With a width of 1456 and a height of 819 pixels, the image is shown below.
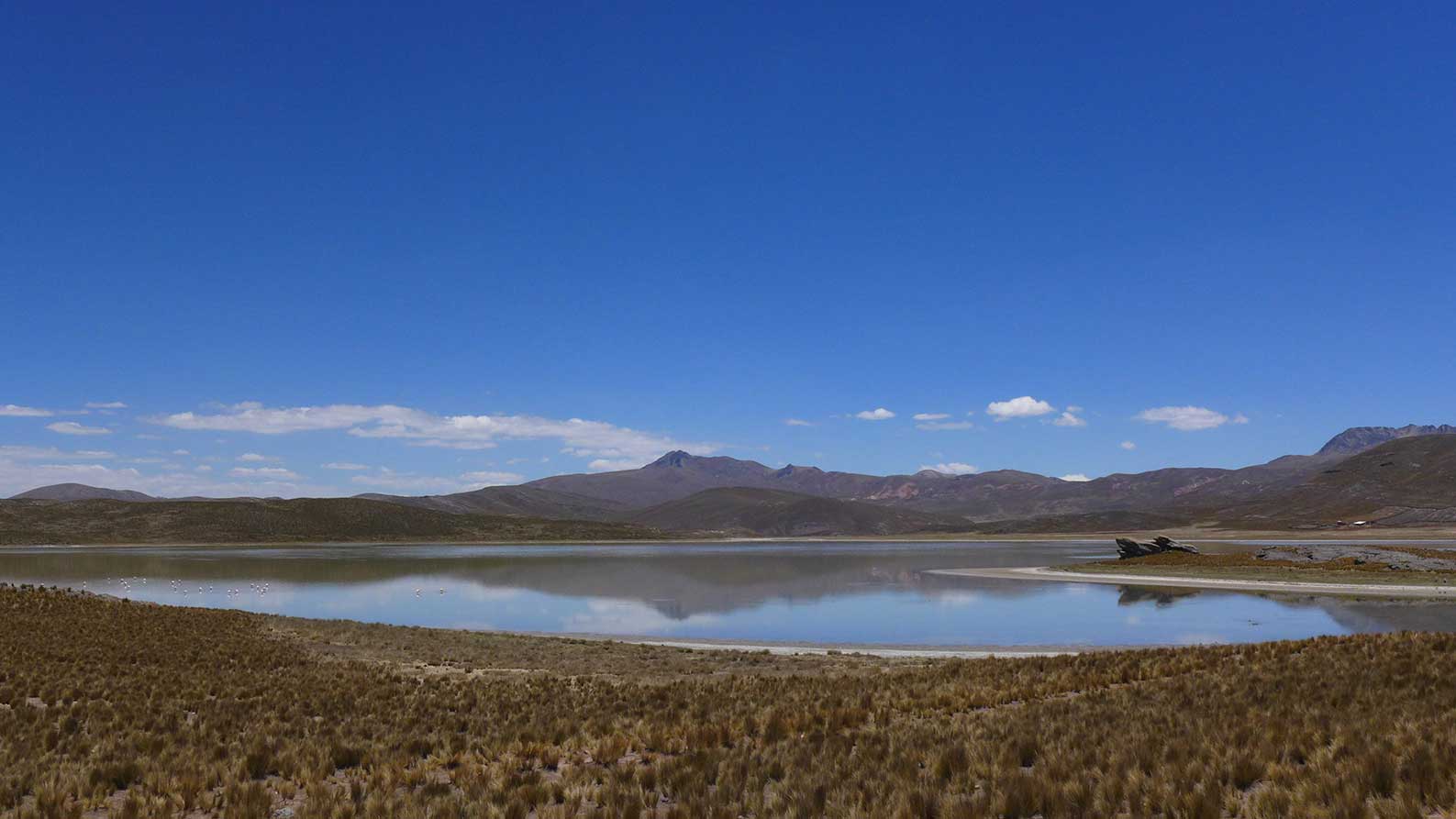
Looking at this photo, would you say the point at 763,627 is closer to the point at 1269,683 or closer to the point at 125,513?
the point at 1269,683

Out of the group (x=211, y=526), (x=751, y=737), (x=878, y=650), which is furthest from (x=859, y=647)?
(x=211, y=526)

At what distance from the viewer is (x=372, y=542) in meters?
168

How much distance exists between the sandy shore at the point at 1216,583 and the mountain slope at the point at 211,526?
134 metres

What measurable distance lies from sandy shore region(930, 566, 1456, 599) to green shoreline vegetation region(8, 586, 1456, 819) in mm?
31679

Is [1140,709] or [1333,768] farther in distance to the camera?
[1140,709]

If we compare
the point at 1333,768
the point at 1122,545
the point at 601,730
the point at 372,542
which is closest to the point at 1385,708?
the point at 1333,768

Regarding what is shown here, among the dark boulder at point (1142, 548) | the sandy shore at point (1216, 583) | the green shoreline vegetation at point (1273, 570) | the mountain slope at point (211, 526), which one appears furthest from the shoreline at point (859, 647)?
the mountain slope at point (211, 526)

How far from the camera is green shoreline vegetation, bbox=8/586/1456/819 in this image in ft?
28.5

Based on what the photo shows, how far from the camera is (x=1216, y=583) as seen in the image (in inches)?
2104

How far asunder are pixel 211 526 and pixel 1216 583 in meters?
172

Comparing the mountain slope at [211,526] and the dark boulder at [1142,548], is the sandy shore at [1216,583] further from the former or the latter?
the mountain slope at [211,526]

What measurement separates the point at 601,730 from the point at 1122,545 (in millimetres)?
73377

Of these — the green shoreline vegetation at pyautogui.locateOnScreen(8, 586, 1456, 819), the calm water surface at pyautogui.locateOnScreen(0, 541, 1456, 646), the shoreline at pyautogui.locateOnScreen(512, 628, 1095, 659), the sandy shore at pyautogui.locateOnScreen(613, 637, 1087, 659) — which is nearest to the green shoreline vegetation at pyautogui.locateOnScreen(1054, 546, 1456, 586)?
the calm water surface at pyautogui.locateOnScreen(0, 541, 1456, 646)

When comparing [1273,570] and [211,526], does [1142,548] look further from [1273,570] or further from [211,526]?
[211,526]
